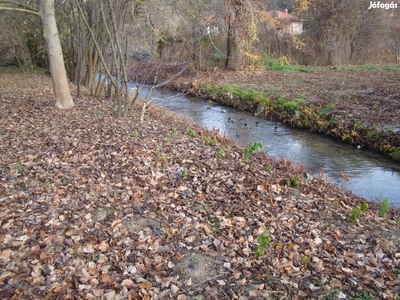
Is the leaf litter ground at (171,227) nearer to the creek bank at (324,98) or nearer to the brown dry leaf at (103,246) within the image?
the brown dry leaf at (103,246)

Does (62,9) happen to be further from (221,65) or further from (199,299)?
(199,299)

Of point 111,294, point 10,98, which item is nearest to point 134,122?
point 10,98

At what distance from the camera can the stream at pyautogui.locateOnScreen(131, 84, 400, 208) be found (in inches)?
288

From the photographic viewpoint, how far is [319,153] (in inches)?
368

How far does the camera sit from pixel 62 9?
1463cm

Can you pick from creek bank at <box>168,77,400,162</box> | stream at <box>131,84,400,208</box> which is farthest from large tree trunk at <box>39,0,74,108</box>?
creek bank at <box>168,77,400,162</box>

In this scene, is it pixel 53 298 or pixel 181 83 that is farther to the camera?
pixel 181 83

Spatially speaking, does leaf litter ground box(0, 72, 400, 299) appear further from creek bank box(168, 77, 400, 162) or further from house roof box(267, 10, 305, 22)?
house roof box(267, 10, 305, 22)

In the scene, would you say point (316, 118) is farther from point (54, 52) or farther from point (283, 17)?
point (283, 17)

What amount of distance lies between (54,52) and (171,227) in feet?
21.9

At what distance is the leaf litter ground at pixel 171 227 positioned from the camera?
342cm

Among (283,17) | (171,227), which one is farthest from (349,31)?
(171,227)

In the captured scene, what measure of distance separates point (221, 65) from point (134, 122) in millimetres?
14061

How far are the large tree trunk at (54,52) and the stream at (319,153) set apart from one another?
2578mm
